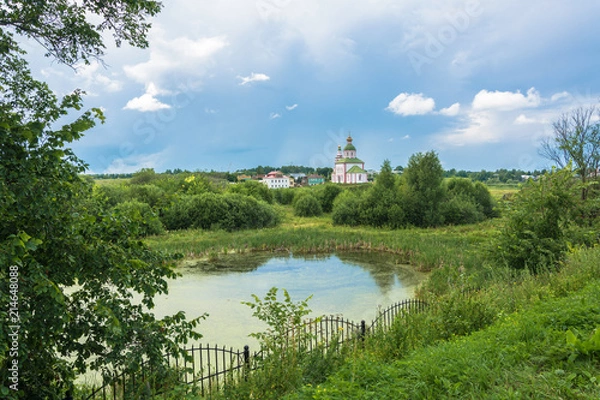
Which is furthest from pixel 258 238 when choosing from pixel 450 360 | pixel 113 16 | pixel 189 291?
pixel 450 360

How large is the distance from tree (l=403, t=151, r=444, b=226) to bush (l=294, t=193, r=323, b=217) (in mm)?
12750

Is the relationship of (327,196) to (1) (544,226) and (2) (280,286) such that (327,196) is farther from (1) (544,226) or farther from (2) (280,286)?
(1) (544,226)

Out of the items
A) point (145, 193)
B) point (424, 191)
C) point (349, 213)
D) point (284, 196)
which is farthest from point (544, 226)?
point (284, 196)

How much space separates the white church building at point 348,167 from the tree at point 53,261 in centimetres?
6520

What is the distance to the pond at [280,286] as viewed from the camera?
8807mm

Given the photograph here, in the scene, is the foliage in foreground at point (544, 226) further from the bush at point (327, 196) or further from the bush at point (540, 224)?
the bush at point (327, 196)

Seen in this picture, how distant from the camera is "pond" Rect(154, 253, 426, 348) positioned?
881cm

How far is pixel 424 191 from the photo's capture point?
93.1ft

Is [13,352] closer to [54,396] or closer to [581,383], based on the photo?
[54,396]

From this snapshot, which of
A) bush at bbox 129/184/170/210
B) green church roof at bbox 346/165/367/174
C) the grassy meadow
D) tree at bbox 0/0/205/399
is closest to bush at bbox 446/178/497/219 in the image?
bush at bbox 129/184/170/210

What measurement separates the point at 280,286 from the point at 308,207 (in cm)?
2725

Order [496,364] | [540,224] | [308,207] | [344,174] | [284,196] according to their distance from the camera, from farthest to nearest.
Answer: [344,174], [284,196], [308,207], [540,224], [496,364]

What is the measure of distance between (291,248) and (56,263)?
629 inches

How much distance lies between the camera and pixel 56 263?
3369mm
